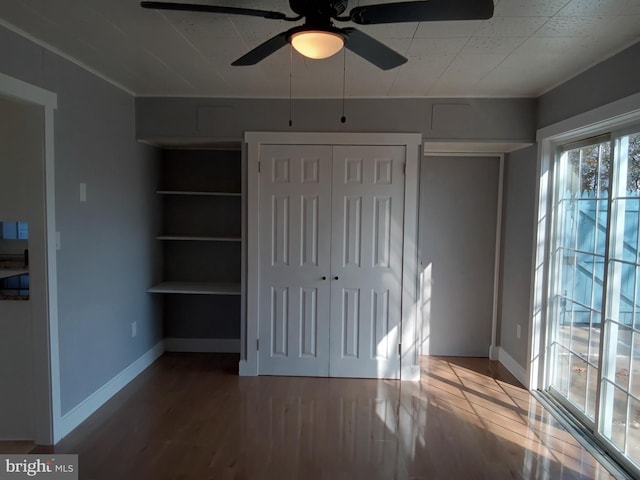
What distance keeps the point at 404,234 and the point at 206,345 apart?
2337mm

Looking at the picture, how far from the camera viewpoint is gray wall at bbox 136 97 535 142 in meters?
3.77

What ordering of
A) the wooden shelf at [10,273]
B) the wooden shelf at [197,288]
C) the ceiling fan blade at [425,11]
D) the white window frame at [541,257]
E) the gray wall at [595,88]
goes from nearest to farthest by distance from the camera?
the ceiling fan blade at [425,11], the gray wall at [595,88], the wooden shelf at [10,273], the white window frame at [541,257], the wooden shelf at [197,288]

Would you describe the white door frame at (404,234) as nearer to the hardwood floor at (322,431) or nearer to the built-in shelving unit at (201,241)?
the hardwood floor at (322,431)

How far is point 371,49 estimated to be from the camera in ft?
6.45

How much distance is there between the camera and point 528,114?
3750 millimetres

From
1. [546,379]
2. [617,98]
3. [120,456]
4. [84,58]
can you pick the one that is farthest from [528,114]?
[120,456]

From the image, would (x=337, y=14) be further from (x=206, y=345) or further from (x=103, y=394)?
(x=206, y=345)

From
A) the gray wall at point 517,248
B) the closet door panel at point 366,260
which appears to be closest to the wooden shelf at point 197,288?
the closet door panel at point 366,260

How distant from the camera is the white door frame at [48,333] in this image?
2676mm

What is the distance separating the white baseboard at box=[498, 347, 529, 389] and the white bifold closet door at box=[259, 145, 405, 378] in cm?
107

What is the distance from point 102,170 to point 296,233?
5.23 feet

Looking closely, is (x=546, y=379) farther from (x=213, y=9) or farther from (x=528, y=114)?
(x=213, y=9)

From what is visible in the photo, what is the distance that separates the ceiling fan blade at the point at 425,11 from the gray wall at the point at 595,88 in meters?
1.45

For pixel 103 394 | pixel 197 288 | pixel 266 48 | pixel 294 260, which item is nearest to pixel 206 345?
pixel 197 288
